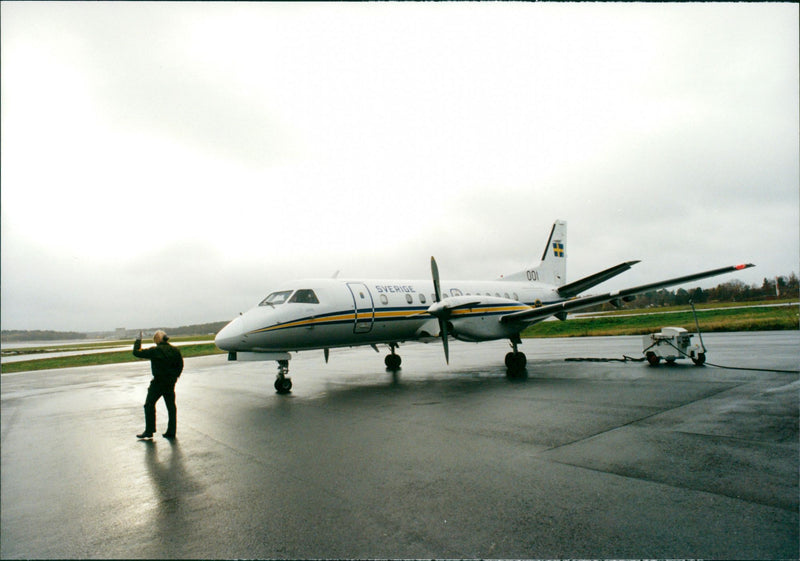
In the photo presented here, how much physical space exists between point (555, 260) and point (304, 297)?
15.4 m

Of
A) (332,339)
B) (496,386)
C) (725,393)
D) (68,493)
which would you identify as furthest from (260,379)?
(725,393)

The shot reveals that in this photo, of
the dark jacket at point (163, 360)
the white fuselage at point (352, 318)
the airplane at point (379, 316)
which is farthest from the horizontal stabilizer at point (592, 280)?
the dark jacket at point (163, 360)

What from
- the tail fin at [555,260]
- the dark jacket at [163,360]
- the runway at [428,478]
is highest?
the tail fin at [555,260]

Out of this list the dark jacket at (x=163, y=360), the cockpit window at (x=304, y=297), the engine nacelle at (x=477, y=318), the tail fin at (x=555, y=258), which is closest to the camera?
the dark jacket at (x=163, y=360)

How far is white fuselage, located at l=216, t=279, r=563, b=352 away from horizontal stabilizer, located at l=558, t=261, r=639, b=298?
3822mm

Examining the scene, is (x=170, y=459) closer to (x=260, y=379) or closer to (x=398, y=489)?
(x=398, y=489)

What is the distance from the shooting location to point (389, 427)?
807 centimetres

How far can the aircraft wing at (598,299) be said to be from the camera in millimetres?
11053

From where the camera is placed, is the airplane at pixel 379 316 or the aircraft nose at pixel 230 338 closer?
the aircraft nose at pixel 230 338

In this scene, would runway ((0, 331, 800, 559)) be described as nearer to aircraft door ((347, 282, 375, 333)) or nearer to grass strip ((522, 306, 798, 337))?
aircraft door ((347, 282, 375, 333))

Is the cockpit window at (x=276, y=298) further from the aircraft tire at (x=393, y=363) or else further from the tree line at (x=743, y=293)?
the tree line at (x=743, y=293)

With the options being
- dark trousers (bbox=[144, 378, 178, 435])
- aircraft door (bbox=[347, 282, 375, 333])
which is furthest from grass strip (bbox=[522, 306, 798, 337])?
dark trousers (bbox=[144, 378, 178, 435])

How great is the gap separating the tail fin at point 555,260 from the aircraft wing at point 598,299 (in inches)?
315

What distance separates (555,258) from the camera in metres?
23.7
